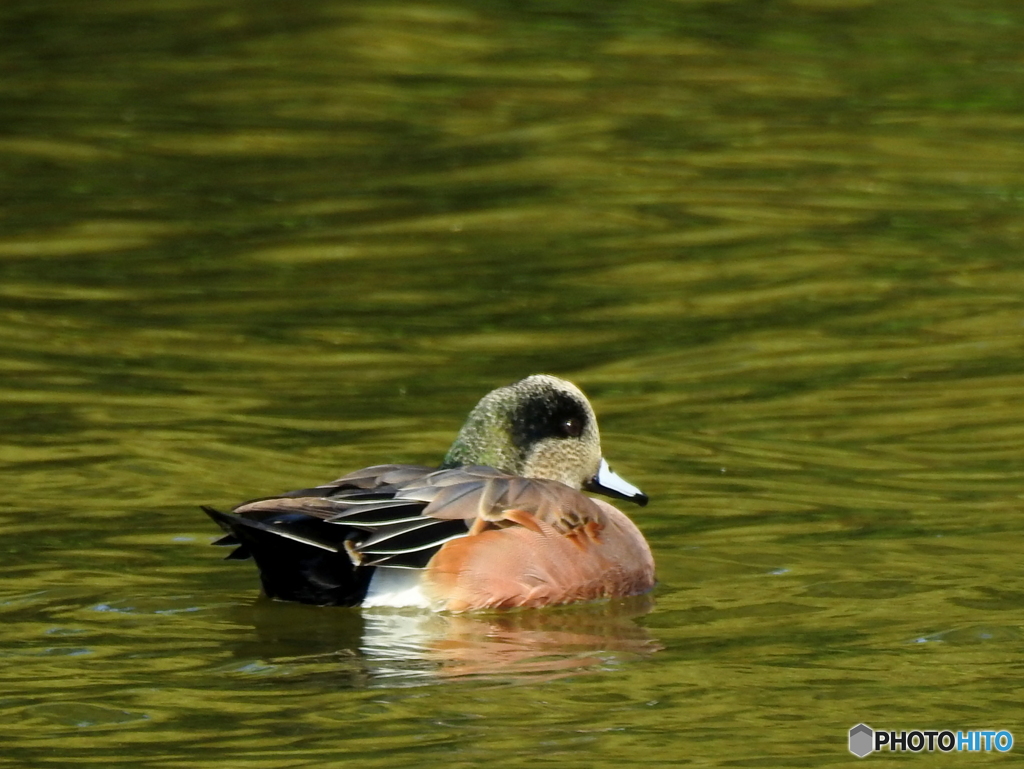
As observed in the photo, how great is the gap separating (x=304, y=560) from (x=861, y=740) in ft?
6.59

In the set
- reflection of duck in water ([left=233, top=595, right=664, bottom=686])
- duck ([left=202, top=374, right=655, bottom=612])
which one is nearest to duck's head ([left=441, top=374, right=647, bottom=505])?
duck ([left=202, top=374, right=655, bottom=612])

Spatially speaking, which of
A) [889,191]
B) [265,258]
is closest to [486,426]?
[265,258]

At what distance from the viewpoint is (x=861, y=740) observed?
205 inches

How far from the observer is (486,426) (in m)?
7.23

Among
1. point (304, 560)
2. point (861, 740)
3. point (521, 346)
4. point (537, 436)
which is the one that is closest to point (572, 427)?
point (537, 436)

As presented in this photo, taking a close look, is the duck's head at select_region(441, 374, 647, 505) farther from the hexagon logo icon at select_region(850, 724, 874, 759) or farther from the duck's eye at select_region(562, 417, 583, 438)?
the hexagon logo icon at select_region(850, 724, 874, 759)

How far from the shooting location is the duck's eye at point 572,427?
7.27 metres

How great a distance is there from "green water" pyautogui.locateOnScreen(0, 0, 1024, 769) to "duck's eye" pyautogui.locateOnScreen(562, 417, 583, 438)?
0.50 meters

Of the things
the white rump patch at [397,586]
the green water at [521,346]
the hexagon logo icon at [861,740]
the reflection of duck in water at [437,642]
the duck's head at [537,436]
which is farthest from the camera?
the duck's head at [537,436]

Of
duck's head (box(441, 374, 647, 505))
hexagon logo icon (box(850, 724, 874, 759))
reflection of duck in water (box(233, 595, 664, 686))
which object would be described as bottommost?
reflection of duck in water (box(233, 595, 664, 686))

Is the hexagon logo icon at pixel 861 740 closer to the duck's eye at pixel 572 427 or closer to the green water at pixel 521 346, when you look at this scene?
the green water at pixel 521 346

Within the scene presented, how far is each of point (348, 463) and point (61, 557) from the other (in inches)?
63.1

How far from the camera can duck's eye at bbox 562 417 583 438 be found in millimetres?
7273

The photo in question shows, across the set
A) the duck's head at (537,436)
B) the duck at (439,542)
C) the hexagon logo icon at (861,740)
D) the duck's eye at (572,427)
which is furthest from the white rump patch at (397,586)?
the hexagon logo icon at (861,740)
